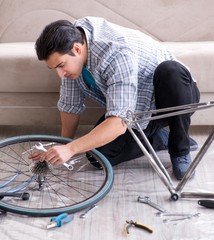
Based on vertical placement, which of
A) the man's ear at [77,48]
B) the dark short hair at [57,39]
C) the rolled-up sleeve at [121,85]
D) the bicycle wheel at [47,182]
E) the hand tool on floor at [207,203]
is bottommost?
the bicycle wheel at [47,182]

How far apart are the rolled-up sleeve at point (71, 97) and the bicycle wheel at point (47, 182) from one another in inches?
7.6

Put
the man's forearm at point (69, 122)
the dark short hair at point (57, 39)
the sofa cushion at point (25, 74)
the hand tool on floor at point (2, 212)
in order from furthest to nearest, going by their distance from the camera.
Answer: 1. the sofa cushion at point (25, 74)
2. the man's forearm at point (69, 122)
3. the hand tool on floor at point (2, 212)
4. the dark short hair at point (57, 39)

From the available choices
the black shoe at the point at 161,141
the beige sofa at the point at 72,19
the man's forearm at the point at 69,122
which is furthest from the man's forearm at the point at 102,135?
the beige sofa at the point at 72,19

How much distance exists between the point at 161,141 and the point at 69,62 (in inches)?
31.4

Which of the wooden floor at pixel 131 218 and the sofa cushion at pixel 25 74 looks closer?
the wooden floor at pixel 131 218

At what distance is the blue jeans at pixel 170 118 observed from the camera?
256 cm

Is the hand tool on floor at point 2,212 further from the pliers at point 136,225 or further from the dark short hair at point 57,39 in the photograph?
the dark short hair at point 57,39

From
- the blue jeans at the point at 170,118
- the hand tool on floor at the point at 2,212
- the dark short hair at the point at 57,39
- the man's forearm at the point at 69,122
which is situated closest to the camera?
the dark short hair at the point at 57,39

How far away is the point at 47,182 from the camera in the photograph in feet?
8.76

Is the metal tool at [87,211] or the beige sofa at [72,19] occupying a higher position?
the beige sofa at [72,19]

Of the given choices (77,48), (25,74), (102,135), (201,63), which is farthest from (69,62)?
(201,63)

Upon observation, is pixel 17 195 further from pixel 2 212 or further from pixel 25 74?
pixel 25 74

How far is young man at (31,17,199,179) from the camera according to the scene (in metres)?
2.32

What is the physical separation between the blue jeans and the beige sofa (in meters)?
0.30
